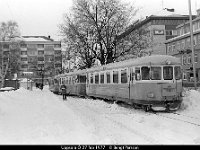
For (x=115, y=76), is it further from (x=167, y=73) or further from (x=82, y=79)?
(x=82, y=79)

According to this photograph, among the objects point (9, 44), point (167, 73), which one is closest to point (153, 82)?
point (167, 73)

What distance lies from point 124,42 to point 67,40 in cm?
615

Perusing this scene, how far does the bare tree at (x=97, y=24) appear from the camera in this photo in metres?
36.9

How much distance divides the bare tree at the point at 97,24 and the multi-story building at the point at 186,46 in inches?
682

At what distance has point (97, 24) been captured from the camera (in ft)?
122

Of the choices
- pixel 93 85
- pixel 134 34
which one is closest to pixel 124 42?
pixel 134 34

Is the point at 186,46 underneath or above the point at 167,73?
above

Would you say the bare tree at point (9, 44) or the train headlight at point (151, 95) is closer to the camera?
the train headlight at point (151, 95)

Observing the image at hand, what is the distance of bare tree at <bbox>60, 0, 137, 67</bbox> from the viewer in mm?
36938

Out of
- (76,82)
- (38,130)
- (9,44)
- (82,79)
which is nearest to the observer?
(38,130)

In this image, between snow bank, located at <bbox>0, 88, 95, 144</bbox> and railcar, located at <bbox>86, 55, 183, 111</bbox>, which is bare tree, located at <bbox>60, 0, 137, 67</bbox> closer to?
railcar, located at <bbox>86, 55, 183, 111</bbox>

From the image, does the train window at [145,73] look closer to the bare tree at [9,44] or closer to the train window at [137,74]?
the train window at [137,74]

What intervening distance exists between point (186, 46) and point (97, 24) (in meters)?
22.4

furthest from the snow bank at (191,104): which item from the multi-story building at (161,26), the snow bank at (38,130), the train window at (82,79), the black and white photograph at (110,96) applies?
the multi-story building at (161,26)
